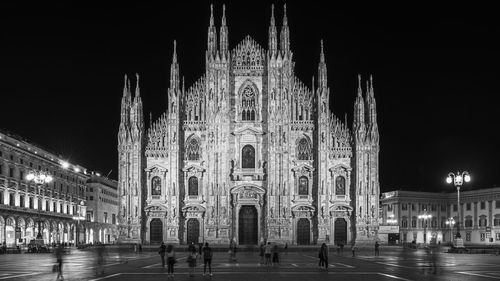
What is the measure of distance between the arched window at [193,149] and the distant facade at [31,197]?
18.3 m

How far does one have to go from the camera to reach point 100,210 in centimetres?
14462

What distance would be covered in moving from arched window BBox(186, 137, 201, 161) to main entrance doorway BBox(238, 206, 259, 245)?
8.41m

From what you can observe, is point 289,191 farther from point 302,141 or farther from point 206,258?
point 206,258

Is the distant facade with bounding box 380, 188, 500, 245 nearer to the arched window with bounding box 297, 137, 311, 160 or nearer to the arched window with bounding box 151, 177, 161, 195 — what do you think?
the arched window with bounding box 297, 137, 311, 160

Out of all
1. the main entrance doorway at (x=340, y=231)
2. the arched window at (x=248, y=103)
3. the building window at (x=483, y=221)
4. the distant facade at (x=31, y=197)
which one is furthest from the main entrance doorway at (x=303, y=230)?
the building window at (x=483, y=221)

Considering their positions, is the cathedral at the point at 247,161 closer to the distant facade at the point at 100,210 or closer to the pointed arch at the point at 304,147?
the pointed arch at the point at 304,147

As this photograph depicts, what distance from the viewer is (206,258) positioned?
3606 centimetres

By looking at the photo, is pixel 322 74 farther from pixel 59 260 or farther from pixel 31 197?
pixel 59 260

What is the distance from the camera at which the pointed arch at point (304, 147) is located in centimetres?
8519

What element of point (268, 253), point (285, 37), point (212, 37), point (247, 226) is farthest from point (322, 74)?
point (268, 253)

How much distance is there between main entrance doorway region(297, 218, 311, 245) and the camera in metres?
84.5

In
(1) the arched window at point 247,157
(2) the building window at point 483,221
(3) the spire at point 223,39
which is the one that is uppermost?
(3) the spire at point 223,39

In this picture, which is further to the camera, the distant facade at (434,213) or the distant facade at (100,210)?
the distant facade at (100,210)

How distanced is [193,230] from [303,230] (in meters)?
13.3
